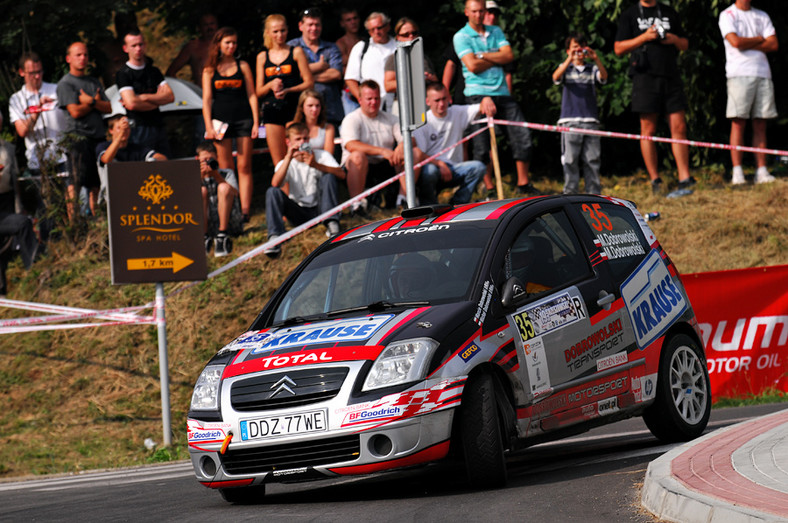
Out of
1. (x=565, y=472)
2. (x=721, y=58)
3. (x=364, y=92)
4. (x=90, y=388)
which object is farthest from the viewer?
(x=721, y=58)

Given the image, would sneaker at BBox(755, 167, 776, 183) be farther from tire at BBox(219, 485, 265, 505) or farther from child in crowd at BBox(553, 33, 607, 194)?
tire at BBox(219, 485, 265, 505)

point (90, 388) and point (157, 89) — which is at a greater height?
point (157, 89)

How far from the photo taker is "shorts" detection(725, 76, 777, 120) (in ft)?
59.4

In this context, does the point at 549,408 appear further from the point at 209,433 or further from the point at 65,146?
the point at 65,146

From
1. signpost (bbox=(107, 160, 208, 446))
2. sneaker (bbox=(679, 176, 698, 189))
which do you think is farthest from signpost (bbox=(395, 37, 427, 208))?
sneaker (bbox=(679, 176, 698, 189))

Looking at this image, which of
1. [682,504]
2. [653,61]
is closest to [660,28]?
[653,61]

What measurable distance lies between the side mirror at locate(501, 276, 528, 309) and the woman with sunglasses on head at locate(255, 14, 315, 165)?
365 inches

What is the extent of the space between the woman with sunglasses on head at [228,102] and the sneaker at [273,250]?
1158 millimetres

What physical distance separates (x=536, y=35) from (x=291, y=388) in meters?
15.3

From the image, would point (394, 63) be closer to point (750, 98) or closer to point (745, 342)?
point (750, 98)

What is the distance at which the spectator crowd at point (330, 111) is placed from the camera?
17.0 m

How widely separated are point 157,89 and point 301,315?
9.13 meters

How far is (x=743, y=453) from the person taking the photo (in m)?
7.57

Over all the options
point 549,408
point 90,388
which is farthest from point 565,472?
point 90,388
